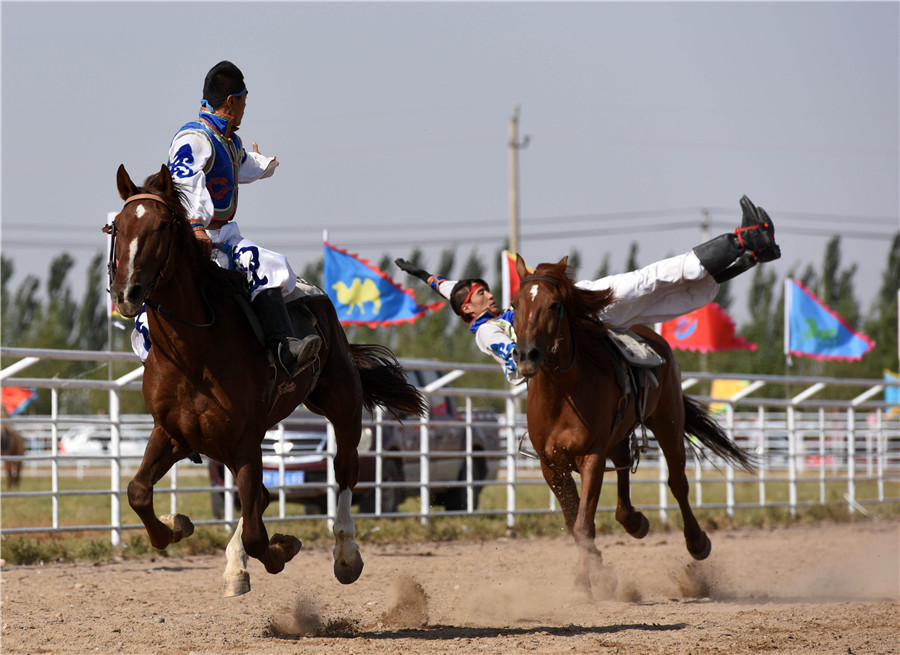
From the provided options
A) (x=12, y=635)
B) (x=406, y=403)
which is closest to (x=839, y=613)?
(x=406, y=403)

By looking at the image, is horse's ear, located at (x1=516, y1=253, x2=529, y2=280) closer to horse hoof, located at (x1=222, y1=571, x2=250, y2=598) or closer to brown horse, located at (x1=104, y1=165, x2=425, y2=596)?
brown horse, located at (x1=104, y1=165, x2=425, y2=596)

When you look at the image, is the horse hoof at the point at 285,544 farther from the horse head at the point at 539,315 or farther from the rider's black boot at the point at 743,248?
the rider's black boot at the point at 743,248

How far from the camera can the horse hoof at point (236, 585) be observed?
5520 mm

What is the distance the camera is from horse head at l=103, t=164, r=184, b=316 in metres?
4.81

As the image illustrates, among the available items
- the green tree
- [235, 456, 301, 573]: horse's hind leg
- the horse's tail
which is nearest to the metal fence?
the horse's tail

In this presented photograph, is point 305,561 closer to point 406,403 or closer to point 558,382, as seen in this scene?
point 406,403

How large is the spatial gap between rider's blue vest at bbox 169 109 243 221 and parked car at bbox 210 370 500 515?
186 inches

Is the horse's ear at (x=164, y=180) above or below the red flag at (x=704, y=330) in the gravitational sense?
above

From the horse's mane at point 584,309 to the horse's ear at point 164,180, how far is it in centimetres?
270

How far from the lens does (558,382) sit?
23.7 feet

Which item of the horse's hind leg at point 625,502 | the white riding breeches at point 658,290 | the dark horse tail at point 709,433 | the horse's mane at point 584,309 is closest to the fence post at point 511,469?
the dark horse tail at point 709,433

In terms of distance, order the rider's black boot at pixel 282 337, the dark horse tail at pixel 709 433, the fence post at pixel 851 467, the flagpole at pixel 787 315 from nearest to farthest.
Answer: the rider's black boot at pixel 282 337 < the dark horse tail at pixel 709 433 < the fence post at pixel 851 467 < the flagpole at pixel 787 315

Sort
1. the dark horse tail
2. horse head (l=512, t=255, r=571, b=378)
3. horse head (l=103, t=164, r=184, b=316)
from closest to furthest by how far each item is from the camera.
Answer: horse head (l=103, t=164, r=184, b=316), horse head (l=512, t=255, r=571, b=378), the dark horse tail

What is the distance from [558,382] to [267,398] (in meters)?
2.27
